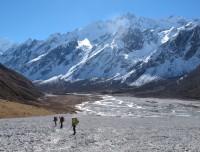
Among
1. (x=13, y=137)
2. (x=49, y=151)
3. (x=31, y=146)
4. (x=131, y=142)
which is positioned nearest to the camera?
(x=49, y=151)

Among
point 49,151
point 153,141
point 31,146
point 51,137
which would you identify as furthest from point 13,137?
point 153,141

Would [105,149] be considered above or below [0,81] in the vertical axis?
below

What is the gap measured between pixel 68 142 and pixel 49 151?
22.9 ft

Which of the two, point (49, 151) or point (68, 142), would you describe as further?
point (68, 142)

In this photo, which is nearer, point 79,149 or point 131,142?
point 79,149

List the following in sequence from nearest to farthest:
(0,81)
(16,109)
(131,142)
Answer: (131,142) → (16,109) → (0,81)

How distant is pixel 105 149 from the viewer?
124 feet

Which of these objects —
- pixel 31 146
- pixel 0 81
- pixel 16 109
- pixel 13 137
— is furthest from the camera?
pixel 0 81

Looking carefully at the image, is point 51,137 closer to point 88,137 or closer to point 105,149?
point 88,137

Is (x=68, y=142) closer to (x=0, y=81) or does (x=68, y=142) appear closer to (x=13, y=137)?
(x=13, y=137)

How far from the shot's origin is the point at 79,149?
37719 millimetres

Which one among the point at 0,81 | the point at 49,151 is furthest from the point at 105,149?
the point at 0,81

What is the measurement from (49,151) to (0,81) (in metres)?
106

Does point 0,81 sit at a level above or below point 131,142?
above
